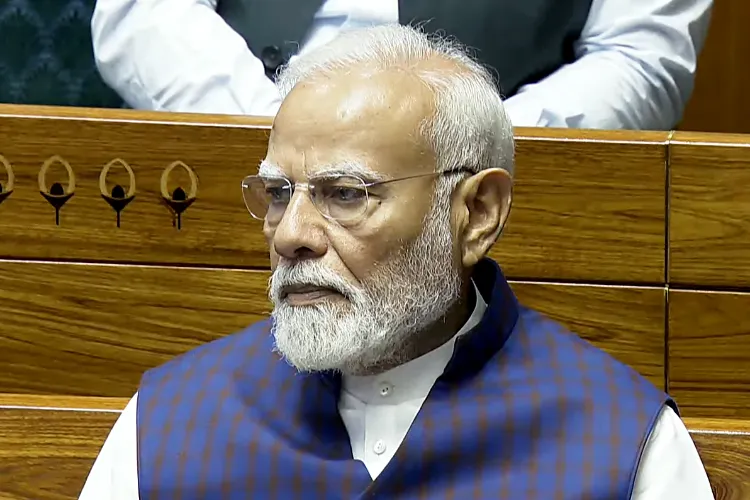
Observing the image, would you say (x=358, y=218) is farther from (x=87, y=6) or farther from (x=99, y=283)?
(x=87, y=6)

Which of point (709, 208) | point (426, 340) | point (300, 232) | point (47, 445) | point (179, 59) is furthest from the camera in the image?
point (179, 59)

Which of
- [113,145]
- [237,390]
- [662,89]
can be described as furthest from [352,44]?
[662,89]

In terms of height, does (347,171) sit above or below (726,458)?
above

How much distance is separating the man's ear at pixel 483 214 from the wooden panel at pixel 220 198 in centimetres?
37

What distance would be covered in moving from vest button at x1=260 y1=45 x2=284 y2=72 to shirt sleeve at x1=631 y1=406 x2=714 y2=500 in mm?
940

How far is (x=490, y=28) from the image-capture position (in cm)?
186

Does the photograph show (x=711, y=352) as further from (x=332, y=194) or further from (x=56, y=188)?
(x=56, y=188)

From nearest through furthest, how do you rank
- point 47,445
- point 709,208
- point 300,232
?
point 300,232 < point 47,445 < point 709,208

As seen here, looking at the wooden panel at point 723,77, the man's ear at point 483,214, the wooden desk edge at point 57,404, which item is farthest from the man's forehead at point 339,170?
the wooden panel at point 723,77

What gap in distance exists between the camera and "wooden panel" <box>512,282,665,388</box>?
1.57 metres

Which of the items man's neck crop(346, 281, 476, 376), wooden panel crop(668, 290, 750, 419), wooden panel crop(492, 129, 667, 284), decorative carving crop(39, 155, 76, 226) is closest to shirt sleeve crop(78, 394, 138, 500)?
man's neck crop(346, 281, 476, 376)

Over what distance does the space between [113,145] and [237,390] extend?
52 cm

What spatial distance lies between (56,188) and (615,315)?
780 mm

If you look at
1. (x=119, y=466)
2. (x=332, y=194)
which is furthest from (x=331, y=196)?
(x=119, y=466)
